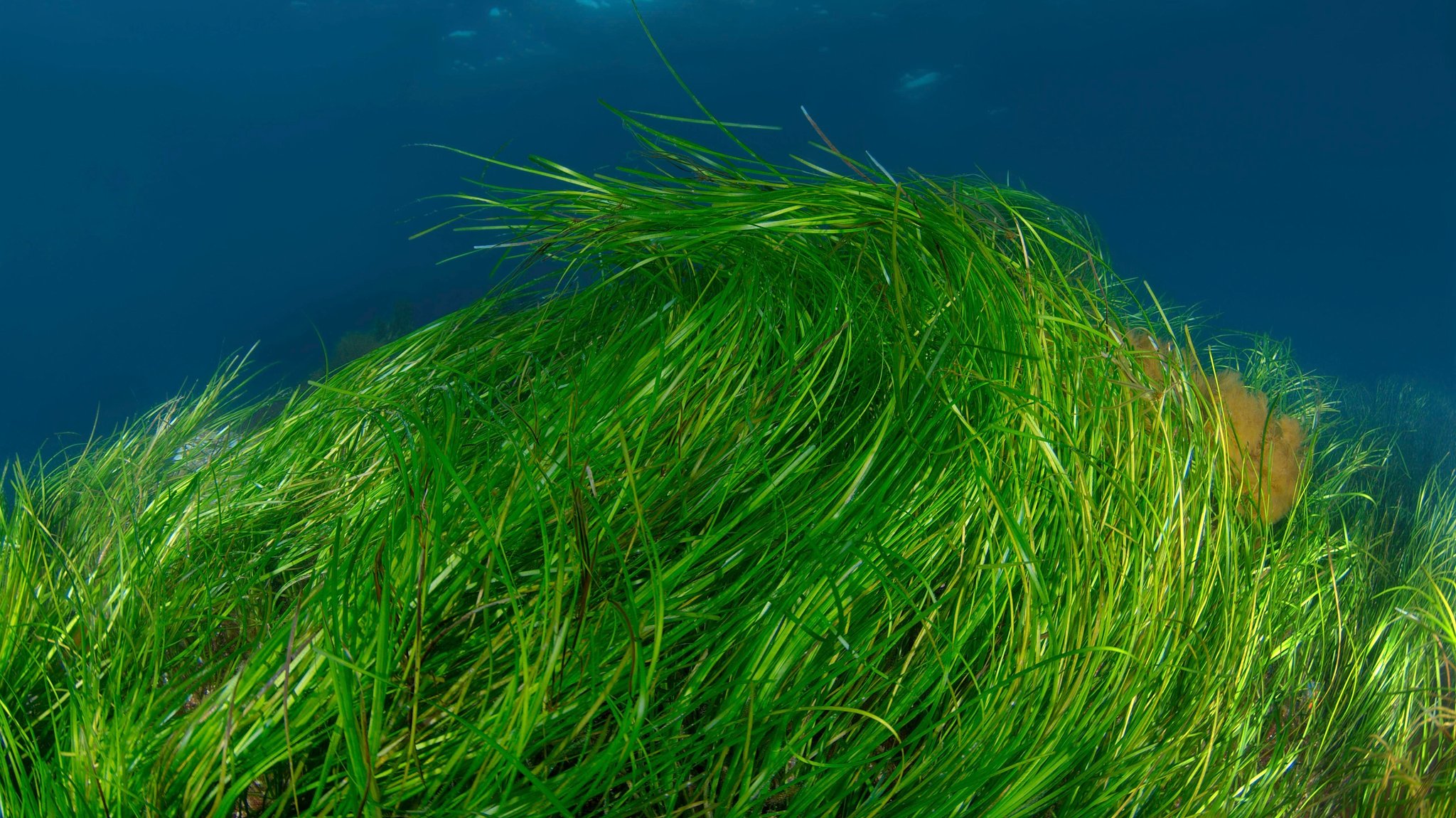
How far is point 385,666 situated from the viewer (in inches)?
13.1

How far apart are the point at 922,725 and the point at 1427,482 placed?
2.27ft

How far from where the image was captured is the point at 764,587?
1.33ft

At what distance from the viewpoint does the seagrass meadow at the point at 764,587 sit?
0.36m

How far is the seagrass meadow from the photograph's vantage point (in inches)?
14.0

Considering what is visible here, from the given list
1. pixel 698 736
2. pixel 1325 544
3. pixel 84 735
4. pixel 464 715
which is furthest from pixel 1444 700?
pixel 84 735

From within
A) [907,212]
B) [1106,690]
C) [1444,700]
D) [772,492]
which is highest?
[907,212]

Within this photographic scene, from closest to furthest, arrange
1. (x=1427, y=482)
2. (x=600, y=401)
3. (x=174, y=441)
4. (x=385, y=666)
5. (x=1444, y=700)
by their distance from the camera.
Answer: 1. (x=385, y=666)
2. (x=600, y=401)
3. (x=1444, y=700)
4. (x=1427, y=482)
5. (x=174, y=441)

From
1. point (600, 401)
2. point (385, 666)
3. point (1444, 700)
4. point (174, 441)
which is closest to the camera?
point (385, 666)

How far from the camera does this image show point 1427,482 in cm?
76

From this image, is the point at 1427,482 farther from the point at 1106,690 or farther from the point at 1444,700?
the point at 1106,690

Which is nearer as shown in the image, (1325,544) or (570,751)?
(570,751)

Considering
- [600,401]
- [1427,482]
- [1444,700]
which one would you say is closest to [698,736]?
[600,401]

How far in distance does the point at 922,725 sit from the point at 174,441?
899 millimetres

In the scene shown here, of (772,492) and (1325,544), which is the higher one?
(772,492)
